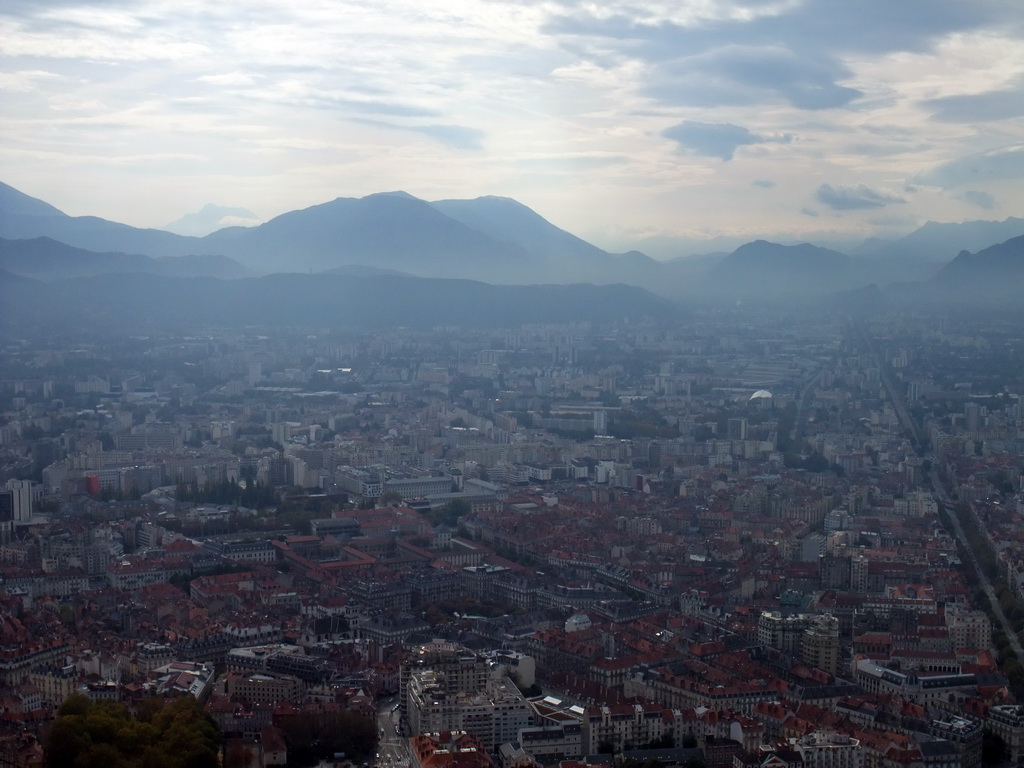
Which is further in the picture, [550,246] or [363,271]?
[550,246]

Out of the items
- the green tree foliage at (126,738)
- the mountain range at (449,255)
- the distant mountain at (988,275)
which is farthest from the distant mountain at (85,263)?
the green tree foliage at (126,738)

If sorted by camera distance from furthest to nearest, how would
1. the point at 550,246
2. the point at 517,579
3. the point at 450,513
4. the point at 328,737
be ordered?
the point at 550,246
the point at 450,513
the point at 517,579
the point at 328,737

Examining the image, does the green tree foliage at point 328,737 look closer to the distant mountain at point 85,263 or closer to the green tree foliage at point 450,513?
the green tree foliage at point 450,513

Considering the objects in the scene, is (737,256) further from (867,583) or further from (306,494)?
(867,583)

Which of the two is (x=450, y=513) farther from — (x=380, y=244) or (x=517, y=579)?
(x=380, y=244)

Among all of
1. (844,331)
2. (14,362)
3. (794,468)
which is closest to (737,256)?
(844,331)

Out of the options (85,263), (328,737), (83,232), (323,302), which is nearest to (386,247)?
(83,232)

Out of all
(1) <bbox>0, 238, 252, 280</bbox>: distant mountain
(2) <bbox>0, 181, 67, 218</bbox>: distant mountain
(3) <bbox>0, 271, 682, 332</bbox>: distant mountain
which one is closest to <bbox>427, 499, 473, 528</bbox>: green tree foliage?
(2) <bbox>0, 181, 67, 218</bbox>: distant mountain
